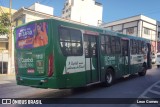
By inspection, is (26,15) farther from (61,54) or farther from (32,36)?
(61,54)

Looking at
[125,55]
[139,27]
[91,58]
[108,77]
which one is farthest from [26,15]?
[139,27]

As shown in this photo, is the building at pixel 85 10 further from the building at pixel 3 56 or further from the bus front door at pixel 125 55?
the bus front door at pixel 125 55

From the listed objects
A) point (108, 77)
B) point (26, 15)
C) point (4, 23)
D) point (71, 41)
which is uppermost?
point (26, 15)

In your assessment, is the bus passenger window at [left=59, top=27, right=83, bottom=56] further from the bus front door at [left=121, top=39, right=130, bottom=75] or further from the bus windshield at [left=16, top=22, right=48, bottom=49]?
the bus front door at [left=121, top=39, right=130, bottom=75]

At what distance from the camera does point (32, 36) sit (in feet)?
31.6

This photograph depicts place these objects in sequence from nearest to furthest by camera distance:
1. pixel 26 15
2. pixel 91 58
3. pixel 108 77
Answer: pixel 91 58 → pixel 108 77 → pixel 26 15

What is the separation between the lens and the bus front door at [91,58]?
34.8ft

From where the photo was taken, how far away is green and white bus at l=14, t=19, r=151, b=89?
8.94 metres

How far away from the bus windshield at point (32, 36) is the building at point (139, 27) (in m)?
44.5

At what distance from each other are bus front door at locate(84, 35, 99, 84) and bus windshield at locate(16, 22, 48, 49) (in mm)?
2181

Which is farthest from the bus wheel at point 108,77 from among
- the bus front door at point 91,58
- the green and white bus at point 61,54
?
the bus front door at point 91,58

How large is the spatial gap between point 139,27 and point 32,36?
4578 centimetres

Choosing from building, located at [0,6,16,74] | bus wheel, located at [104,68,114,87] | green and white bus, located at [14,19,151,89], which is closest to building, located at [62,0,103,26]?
building, located at [0,6,16,74]

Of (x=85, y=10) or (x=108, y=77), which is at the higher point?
(x=85, y=10)
